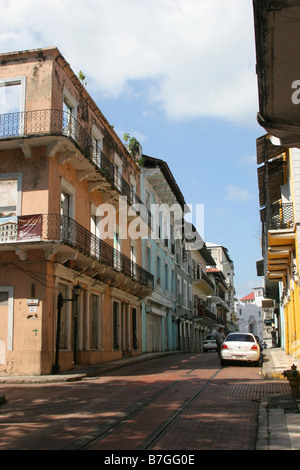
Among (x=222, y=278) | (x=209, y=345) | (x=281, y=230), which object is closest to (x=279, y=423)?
(x=281, y=230)

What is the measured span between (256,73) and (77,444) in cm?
530

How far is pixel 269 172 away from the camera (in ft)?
79.4

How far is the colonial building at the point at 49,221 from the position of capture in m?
16.9

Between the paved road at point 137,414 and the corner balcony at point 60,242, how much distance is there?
176 inches

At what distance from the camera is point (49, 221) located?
17219 mm

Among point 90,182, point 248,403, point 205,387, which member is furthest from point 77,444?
point 90,182

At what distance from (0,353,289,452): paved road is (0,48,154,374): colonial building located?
2.84m

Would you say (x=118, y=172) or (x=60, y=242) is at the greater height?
(x=118, y=172)

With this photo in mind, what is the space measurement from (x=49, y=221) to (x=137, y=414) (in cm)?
Answer: 930

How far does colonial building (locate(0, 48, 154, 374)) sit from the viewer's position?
16.9 meters

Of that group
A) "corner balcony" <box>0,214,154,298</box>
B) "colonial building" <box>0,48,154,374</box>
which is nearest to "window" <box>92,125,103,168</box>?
"colonial building" <box>0,48,154,374</box>

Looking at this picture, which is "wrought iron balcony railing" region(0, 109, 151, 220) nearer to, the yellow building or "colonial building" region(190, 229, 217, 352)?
the yellow building

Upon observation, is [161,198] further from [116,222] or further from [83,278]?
[83,278]

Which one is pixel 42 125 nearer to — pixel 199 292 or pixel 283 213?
pixel 283 213
